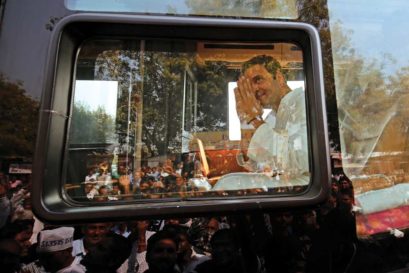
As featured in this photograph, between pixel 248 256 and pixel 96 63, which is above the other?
pixel 96 63

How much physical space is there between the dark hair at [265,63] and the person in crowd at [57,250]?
0.80 meters

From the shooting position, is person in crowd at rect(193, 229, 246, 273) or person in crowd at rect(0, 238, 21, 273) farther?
person in crowd at rect(193, 229, 246, 273)

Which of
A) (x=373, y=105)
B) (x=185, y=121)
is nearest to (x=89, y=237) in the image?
(x=185, y=121)

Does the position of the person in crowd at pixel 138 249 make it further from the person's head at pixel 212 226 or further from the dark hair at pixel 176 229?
the person's head at pixel 212 226

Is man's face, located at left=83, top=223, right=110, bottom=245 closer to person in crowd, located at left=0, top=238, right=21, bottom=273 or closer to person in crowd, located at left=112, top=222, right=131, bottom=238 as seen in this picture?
person in crowd, located at left=112, top=222, right=131, bottom=238

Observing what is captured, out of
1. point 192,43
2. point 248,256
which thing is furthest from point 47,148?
point 248,256

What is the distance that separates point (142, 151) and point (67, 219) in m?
0.31

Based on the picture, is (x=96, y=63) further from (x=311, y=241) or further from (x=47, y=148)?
(x=311, y=241)

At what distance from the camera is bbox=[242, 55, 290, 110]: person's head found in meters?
1.33

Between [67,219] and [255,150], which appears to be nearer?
[67,219]

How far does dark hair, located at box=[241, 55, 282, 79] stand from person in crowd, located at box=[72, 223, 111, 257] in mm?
716

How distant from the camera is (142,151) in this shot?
1227 mm

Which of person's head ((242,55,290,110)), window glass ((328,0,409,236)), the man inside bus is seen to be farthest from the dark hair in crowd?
window glass ((328,0,409,236))

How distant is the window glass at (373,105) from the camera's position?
1.42 meters
